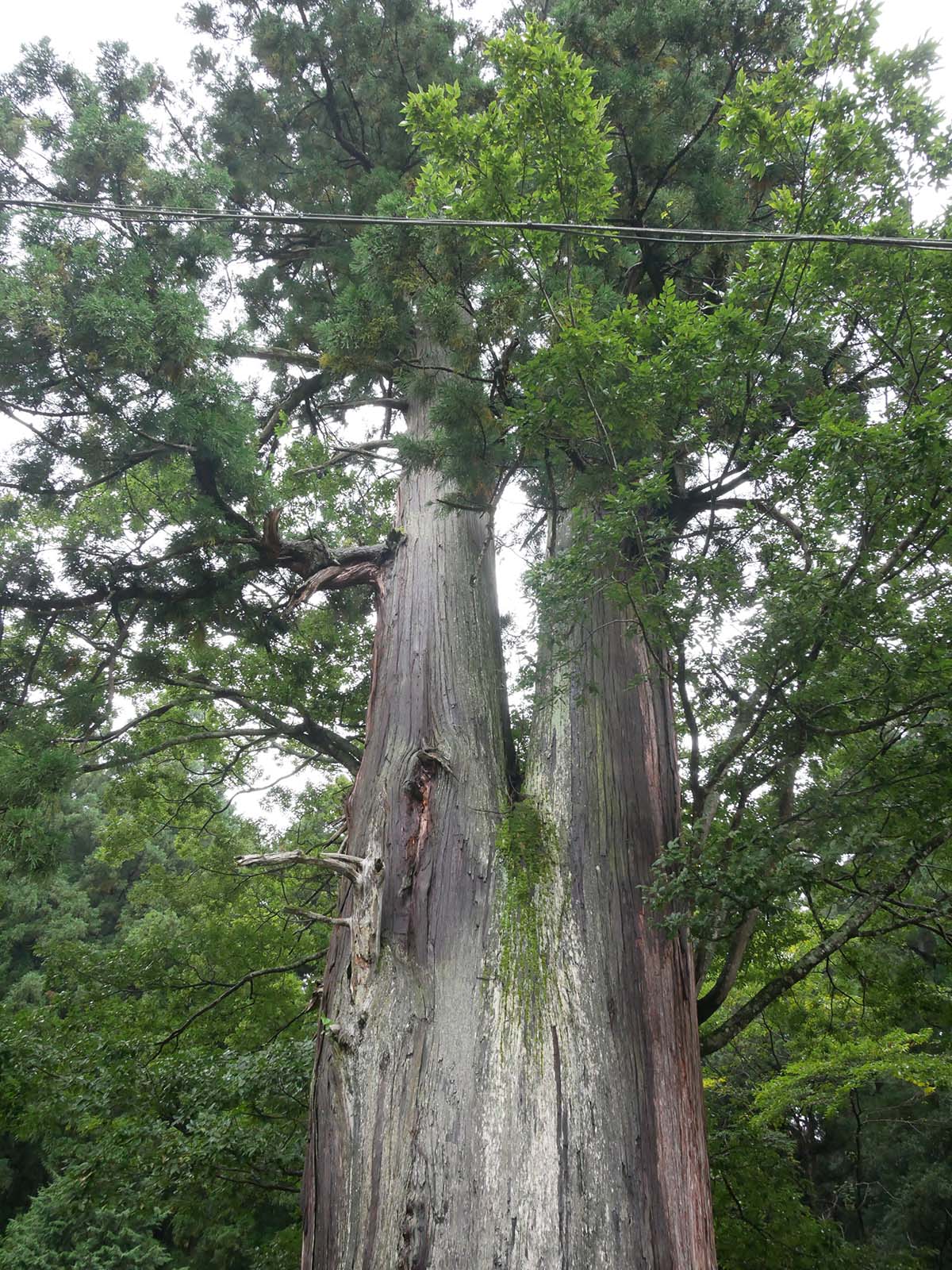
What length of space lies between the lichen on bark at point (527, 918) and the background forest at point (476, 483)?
0.45m

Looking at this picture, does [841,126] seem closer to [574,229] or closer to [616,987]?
[574,229]

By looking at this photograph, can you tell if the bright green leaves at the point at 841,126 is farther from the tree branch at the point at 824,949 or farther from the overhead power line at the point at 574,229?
the tree branch at the point at 824,949

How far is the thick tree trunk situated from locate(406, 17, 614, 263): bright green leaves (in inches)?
73.7

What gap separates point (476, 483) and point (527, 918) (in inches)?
84.0

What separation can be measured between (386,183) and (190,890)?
20.8 ft

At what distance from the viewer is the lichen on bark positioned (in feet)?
8.42

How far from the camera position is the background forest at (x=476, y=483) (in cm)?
281

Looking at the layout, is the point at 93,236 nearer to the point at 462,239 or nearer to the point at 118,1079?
the point at 462,239

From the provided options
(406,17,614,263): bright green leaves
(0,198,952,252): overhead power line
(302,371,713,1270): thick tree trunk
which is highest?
(406,17,614,263): bright green leaves

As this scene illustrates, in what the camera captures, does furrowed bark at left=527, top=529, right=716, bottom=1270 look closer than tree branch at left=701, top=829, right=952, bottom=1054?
Yes

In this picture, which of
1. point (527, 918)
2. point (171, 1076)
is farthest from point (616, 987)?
point (171, 1076)

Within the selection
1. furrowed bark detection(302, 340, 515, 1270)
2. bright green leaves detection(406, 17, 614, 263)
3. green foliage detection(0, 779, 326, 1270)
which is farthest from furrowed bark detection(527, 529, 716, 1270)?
green foliage detection(0, 779, 326, 1270)

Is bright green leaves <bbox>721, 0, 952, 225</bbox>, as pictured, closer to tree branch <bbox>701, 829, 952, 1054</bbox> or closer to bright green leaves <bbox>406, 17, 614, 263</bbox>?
bright green leaves <bbox>406, 17, 614, 263</bbox>

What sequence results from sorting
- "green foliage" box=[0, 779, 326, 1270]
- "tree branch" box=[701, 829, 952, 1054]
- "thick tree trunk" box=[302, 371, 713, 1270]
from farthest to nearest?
1. "green foliage" box=[0, 779, 326, 1270]
2. "tree branch" box=[701, 829, 952, 1054]
3. "thick tree trunk" box=[302, 371, 713, 1270]
